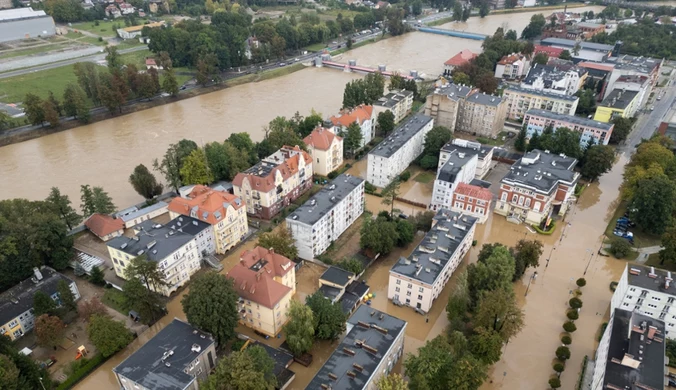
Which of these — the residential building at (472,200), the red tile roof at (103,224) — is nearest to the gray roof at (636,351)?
the residential building at (472,200)

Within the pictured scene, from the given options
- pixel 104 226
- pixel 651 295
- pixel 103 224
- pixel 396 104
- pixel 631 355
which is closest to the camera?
pixel 631 355

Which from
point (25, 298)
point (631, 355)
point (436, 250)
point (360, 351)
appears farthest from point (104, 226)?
point (631, 355)

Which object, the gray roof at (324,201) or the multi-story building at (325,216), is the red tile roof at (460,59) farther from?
the gray roof at (324,201)

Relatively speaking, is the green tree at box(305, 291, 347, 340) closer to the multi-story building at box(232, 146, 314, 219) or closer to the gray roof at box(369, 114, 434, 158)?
the multi-story building at box(232, 146, 314, 219)

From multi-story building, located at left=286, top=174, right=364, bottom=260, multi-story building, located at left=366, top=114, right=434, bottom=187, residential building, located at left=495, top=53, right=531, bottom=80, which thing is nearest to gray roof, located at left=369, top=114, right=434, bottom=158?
multi-story building, located at left=366, top=114, right=434, bottom=187

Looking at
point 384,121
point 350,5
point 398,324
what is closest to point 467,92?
point 384,121

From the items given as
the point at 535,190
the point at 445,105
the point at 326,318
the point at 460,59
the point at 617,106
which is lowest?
the point at 326,318

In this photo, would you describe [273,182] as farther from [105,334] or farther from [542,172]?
[542,172]

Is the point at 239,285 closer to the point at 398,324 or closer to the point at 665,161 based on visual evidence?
the point at 398,324
